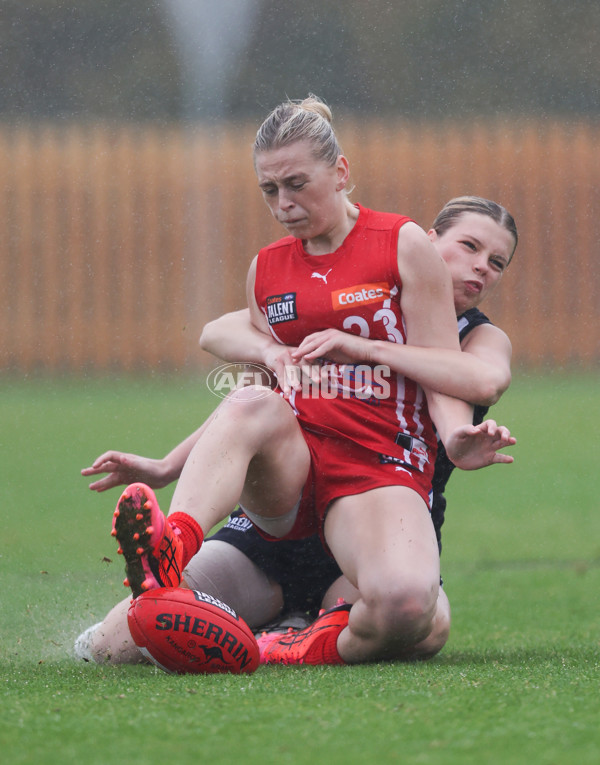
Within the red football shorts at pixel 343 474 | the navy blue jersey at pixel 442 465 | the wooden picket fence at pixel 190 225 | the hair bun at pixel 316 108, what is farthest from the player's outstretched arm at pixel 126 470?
the wooden picket fence at pixel 190 225

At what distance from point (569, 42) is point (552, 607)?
7.33 ft

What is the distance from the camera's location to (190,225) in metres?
6.18

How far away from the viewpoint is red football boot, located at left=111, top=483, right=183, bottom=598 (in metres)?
1.62

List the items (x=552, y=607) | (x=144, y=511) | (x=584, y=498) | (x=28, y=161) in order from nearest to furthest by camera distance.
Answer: (x=144, y=511) < (x=552, y=607) < (x=584, y=498) < (x=28, y=161)

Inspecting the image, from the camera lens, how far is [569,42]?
159 inches

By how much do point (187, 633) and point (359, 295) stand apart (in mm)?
708

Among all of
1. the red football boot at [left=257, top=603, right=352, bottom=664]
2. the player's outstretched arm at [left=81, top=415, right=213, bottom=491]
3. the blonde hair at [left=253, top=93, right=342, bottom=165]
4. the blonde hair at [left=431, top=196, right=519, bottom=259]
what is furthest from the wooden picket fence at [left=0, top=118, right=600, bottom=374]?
the red football boot at [left=257, top=603, right=352, bottom=664]

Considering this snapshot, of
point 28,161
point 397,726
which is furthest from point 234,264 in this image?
point 397,726

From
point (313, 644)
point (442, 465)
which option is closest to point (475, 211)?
point (442, 465)

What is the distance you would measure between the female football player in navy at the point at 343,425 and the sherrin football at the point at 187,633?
0.38 feet

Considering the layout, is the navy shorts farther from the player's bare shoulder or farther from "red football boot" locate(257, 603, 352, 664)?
the player's bare shoulder

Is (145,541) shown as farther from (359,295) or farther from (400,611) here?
(359,295)

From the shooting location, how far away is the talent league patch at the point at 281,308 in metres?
2.09

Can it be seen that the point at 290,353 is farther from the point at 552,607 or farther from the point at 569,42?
the point at 569,42
